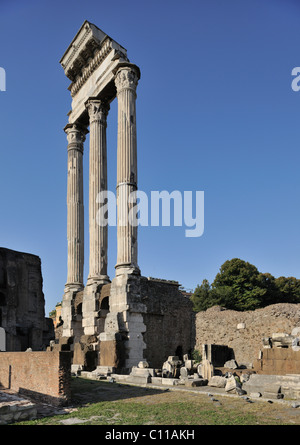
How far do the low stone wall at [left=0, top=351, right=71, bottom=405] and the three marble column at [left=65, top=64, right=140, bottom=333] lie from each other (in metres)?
7.05

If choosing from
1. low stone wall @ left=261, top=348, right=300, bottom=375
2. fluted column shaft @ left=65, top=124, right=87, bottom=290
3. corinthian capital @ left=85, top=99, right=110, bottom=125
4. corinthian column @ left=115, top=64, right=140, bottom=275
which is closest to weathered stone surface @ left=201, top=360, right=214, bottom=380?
low stone wall @ left=261, top=348, right=300, bottom=375

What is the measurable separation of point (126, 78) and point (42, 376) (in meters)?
13.3

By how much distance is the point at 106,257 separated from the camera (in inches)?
749

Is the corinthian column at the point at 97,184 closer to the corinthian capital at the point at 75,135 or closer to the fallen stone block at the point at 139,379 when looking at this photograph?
the corinthian capital at the point at 75,135

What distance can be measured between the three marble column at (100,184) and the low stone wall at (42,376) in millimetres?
7051

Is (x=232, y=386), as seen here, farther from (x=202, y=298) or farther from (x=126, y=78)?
(x=202, y=298)

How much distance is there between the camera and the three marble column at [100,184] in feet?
53.9

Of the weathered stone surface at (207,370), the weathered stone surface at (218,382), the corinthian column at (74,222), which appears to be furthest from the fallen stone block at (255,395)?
the corinthian column at (74,222)

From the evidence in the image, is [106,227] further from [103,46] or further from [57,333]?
[103,46]

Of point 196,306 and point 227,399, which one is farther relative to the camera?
point 196,306
